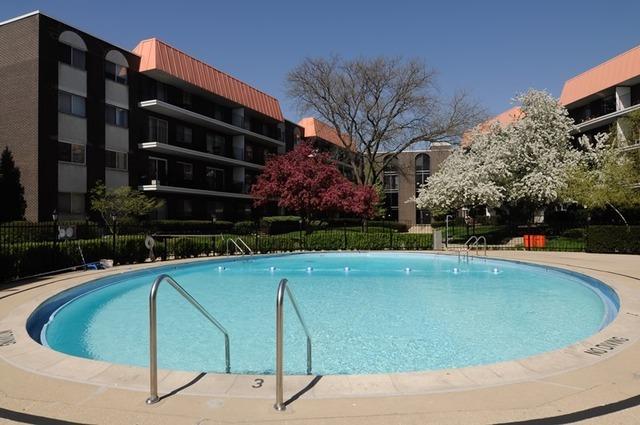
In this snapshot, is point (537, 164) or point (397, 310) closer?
point (397, 310)

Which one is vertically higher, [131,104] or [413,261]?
[131,104]

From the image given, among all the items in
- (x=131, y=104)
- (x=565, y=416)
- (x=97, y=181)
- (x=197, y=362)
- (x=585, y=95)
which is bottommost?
(x=197, y=362)

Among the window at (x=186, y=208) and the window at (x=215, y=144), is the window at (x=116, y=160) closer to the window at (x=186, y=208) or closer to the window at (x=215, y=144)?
the window at (x=186, y=208)

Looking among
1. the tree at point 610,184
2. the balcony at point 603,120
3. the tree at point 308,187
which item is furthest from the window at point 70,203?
the balcony at point 603,120

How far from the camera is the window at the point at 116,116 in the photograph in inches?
1131

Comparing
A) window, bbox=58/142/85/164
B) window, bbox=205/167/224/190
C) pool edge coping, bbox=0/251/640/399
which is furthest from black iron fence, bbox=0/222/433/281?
pool edge coping, bbox=0/251/640/399

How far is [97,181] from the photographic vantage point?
2688cm

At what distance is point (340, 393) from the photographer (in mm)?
4270

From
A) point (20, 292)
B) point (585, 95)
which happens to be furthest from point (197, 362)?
point (585, 95)

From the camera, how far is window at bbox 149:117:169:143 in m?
32.2

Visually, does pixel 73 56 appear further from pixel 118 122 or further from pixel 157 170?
pixel 157 170

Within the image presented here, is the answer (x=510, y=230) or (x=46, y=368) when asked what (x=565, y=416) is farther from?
(x=510, y=230)

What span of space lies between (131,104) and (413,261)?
2154cm

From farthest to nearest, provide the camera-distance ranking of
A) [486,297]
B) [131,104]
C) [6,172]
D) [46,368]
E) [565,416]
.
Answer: [131,104] → [6,172] → [486,297] → [46,368] → [565,416]
